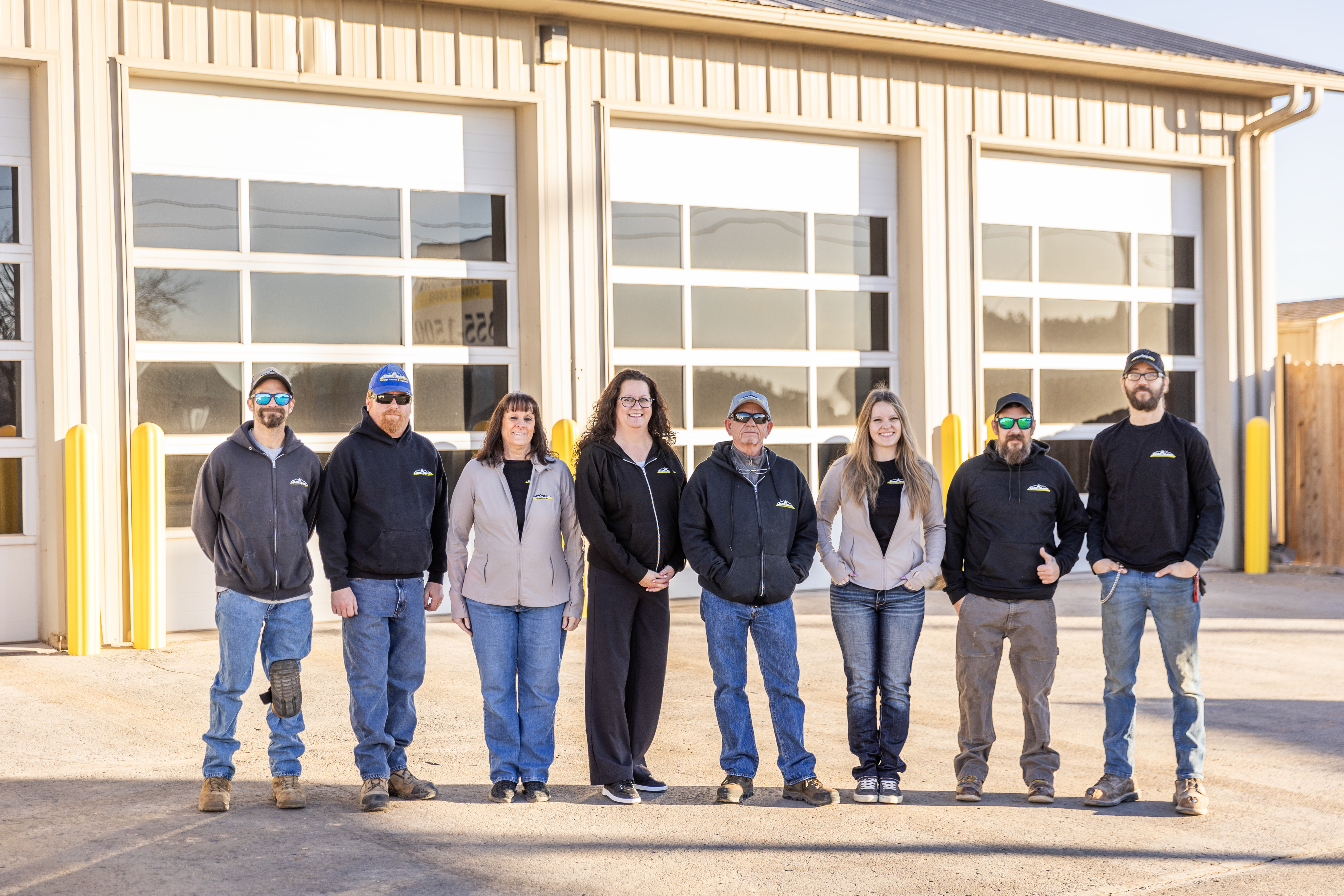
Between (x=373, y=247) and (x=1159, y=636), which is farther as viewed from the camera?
(x=373, y=247)

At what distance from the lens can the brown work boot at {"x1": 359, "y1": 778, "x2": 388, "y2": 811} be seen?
564 centimetres

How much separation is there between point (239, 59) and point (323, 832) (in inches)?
281

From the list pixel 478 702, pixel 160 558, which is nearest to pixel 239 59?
pixel 160 558

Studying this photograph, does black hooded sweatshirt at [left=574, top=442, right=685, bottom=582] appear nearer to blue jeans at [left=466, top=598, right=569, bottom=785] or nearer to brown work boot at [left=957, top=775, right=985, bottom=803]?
blue jeans at [left=466, top=598, right=569, bottom=785]

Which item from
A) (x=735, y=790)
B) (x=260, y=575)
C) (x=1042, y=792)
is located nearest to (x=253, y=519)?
(x=260, y=575)

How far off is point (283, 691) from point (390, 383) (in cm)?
138

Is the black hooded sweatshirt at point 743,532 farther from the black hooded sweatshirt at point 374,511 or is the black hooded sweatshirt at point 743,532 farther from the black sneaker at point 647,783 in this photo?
the black hooded sweatshirt at point 374,511

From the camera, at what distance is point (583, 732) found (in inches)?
285

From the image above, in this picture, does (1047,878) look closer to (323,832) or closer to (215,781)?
(323,832)

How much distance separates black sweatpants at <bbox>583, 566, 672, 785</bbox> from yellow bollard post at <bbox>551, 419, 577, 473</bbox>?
5.20 metres

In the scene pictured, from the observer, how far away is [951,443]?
1306 centimetres

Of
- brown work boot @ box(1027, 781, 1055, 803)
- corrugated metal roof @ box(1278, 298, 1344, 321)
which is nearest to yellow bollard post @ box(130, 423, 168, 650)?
brown work boot @ box(1027, 781, 1055, 803)

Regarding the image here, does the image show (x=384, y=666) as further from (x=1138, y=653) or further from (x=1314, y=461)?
(x=1314, y=461)

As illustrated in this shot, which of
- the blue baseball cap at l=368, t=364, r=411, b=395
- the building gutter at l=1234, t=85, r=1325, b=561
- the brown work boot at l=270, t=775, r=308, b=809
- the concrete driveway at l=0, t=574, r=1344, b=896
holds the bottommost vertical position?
the concrete driveway at l=0, t=574, r=1344, b=896
